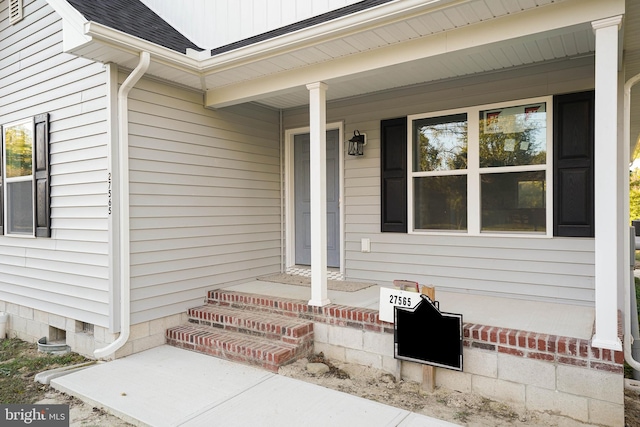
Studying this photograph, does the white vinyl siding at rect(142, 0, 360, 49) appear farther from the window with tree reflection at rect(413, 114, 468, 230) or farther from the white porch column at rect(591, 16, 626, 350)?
the white porch column at rect(591, 16, 626, 350)

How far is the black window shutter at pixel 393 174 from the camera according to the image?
4703mm

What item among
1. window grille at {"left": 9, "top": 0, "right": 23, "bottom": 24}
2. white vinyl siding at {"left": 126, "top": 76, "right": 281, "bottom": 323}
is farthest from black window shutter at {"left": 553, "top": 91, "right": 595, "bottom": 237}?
window grille at {"left": 9, "top": 0, "right": 23, "bottom": 24}

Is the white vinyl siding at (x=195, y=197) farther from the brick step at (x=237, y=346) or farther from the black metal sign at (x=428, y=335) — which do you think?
the black metal sign at (x=428, y=335)

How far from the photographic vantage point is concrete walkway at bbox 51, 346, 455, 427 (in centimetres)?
268

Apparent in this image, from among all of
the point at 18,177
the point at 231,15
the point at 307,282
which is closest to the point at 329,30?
the point at 231,15

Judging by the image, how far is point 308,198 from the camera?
18.5 ft

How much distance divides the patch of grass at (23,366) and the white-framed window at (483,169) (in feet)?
12.5

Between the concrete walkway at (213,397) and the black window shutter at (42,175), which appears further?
the black window shutter at (42,175)

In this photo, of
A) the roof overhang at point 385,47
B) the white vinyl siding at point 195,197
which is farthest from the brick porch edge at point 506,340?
the roof overhang at point 385,47

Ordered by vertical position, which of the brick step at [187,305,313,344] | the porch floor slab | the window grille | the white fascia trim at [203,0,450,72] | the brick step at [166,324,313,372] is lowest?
the brick step at [166,324,313,372]

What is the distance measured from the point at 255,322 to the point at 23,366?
2.27m

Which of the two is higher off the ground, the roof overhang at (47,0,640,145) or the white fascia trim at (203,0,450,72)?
the white fascia trim at (203,0,450,72)

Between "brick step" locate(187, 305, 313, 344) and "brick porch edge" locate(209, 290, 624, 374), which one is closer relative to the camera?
"brick porch edge" locate(209, 290, 624, 374)

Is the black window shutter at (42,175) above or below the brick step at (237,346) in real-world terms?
above
